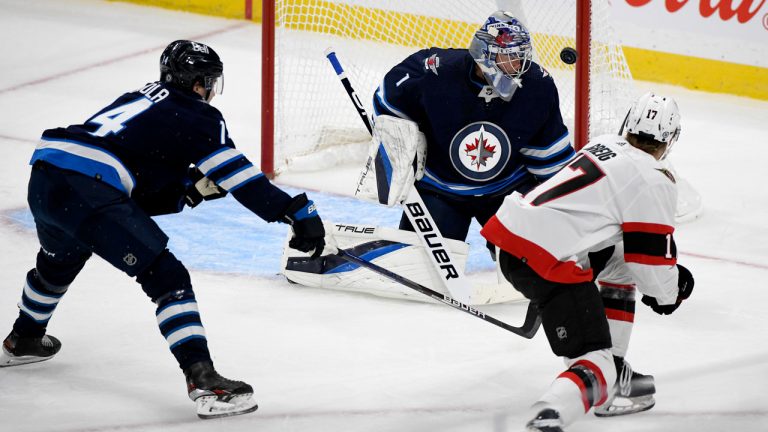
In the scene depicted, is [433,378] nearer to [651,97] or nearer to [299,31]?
[651,97]

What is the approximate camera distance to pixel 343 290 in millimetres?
4168

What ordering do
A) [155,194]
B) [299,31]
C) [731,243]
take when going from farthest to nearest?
[299,31] → [731,243] → [155,194]

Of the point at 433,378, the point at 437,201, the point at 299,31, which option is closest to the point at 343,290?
the point at 437,201

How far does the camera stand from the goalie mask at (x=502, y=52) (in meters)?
3.82

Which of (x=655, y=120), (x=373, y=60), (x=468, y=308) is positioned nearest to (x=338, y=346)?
(x=468, y=308)

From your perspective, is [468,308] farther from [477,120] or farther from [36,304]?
[36,304]

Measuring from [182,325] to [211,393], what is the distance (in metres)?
0.18

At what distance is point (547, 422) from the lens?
2.73m

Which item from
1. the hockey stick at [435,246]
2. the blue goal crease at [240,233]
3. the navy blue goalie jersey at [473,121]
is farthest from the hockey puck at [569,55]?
the hockey stick at [435,246]

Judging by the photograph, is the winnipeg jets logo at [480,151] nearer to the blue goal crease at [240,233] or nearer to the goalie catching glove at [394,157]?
the goalie catching glove at [394,157]

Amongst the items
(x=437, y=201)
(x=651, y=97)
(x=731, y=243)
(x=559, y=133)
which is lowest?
(x=731, y=243)

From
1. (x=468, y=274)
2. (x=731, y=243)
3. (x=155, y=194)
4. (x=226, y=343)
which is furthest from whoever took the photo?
(x=731, y=243)

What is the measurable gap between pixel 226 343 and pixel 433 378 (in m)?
0.64

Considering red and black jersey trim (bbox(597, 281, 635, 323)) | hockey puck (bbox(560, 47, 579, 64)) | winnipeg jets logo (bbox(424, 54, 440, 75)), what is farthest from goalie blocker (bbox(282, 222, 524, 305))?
hockey puck (bbox(560, 47, 579, 64))
